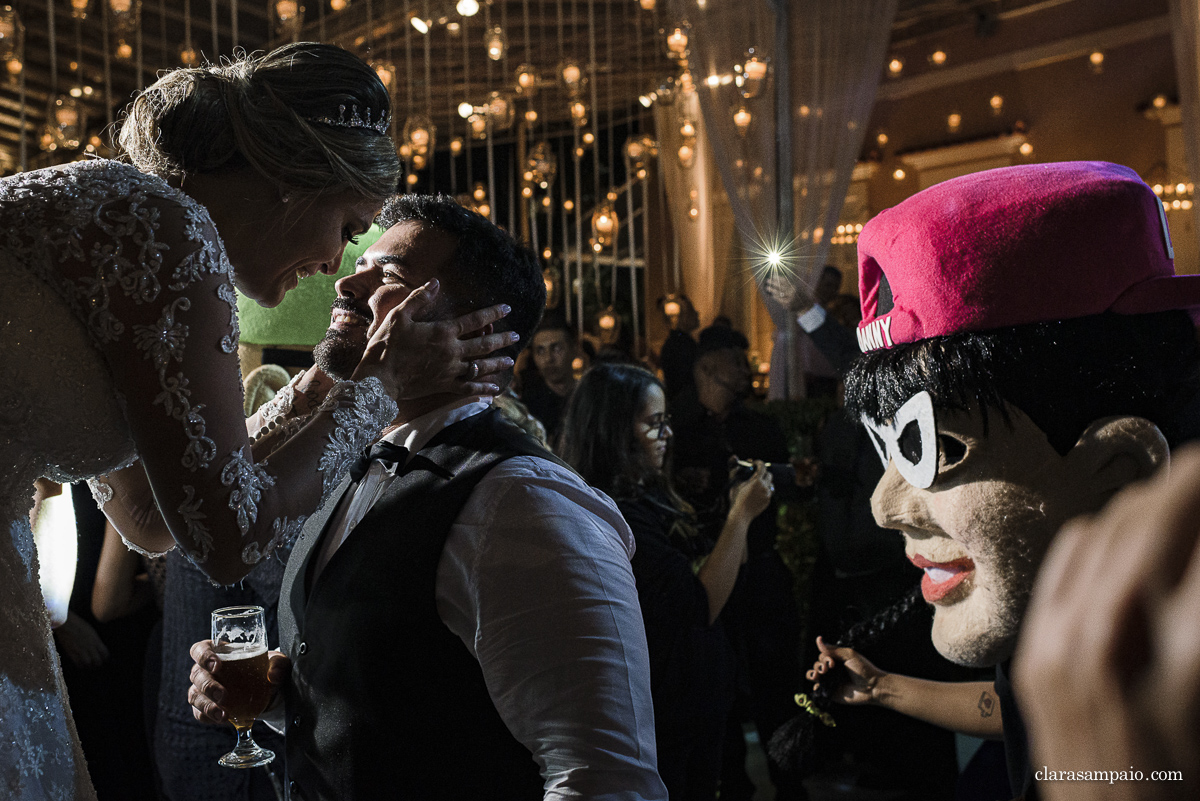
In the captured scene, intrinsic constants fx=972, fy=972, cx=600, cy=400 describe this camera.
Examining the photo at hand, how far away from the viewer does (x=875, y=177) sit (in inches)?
352

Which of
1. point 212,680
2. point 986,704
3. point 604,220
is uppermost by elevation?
point 604,220

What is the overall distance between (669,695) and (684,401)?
174 cm

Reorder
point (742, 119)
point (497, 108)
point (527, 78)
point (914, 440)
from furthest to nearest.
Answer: point (497, 108), point (742, 119), point (527, 78), point (914, 440)

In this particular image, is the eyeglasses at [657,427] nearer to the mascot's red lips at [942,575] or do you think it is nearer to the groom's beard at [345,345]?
the groom's beard at [345,345]

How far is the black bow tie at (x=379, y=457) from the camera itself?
1409 millimetres

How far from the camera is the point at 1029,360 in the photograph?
3.68 ft

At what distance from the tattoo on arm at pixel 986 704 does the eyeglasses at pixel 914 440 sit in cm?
52

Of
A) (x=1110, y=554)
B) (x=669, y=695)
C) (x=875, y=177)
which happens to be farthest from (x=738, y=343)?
(x=875, y=177)

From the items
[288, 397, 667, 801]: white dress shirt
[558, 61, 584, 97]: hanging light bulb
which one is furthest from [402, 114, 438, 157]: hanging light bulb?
[288, 397, 667, 801]: white dress shirt

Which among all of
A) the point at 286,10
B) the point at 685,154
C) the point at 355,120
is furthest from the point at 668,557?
the point at 685,154

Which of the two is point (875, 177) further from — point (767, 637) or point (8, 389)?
point (8, 389)

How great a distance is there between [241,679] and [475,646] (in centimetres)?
42

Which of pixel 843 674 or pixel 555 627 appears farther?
pixel 843 674

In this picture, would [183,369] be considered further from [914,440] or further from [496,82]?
[496,82]
